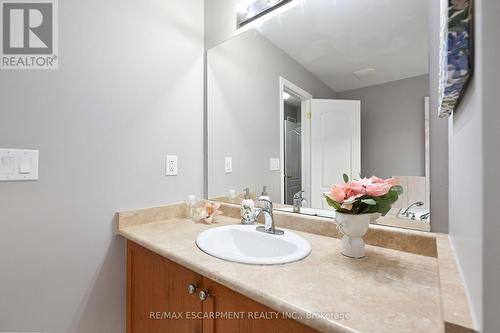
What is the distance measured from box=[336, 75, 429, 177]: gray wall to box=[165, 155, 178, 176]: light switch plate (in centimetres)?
96

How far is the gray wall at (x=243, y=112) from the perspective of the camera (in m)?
1.47

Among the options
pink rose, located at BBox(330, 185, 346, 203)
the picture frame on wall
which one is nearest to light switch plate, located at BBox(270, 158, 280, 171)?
pink rose, located at BBox(330, 185, 346, 203)

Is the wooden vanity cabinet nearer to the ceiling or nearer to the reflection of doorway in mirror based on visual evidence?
the reflection of doorway in mirror

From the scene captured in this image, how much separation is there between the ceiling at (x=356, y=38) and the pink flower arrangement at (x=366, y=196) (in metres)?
0.49

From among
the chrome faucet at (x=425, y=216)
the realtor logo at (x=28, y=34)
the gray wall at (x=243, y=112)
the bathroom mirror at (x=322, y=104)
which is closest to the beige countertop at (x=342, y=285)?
the chrome faucet at (x=425, y=216)

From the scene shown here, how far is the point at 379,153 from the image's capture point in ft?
3.33

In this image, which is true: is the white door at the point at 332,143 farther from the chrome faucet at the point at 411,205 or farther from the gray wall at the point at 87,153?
the gray wall at the point at 87,153

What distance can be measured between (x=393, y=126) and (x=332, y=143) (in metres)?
0.25

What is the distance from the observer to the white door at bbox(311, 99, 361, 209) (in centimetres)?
107

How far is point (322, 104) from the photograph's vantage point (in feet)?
3.83

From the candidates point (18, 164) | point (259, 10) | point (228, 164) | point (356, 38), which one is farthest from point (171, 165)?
point (356, 38)

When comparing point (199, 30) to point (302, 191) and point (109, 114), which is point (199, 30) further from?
point (302, 191)

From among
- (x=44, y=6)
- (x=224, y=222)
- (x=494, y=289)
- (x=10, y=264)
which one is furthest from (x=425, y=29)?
(x=10, y=264)

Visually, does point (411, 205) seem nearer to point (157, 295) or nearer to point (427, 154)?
point (427, 154)
